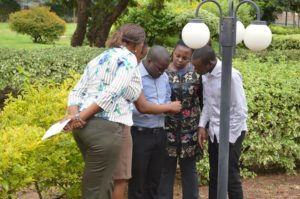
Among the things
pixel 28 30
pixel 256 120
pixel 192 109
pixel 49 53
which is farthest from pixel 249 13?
pixel 192 109

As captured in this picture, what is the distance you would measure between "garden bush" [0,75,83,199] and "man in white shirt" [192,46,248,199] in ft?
3.47

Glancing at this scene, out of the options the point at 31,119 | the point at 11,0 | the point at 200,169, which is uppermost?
the point at 11,0

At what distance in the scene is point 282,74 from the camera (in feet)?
23.1

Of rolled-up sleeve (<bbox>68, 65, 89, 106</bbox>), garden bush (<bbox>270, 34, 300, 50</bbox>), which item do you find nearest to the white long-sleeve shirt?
rolled-up sleeve (<bbox>68, 65, 89, 106</bbox>)

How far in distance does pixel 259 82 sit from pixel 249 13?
68.4 ft

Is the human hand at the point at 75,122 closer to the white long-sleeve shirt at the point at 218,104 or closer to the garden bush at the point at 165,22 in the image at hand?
the white long-sleeve shirt at the point at 218,104

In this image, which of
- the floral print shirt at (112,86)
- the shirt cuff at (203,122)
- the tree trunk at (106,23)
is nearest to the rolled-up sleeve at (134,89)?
the floral print shirt at (112,86)

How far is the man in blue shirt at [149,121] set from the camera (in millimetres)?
4355

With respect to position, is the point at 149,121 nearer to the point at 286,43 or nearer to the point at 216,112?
the point at 216,112

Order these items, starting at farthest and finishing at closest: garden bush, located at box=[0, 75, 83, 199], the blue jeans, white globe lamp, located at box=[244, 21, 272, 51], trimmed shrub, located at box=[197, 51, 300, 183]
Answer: trimmed shrub, located at box=[197, 51, 300, 183] < the blue jeans < garden bush, located at box=[0, 75, 83, 199] < white globe lamp, located at box=[244, 21, 272, 51]

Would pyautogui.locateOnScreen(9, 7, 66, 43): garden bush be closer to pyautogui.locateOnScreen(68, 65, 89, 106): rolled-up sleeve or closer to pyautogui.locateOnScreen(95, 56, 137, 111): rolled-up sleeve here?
pyautogui.locateOnScreen(68, 65, 89, 106): rolled-up sleeve

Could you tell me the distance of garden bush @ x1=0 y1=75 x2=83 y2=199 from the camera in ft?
12.0

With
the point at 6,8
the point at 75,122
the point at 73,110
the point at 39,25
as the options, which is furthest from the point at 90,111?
the point at 6,8

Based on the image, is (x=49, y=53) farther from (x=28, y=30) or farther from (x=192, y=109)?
(x=28, y=30)
